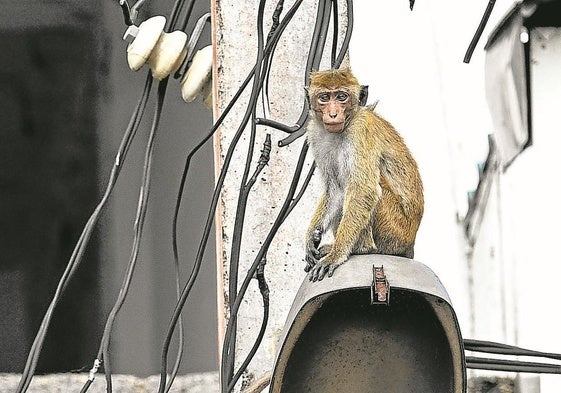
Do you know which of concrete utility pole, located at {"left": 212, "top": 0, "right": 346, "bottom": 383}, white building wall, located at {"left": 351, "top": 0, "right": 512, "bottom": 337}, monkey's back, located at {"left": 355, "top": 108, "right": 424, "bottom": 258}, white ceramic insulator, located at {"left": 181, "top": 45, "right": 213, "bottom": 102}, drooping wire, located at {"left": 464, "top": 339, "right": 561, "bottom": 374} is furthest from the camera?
white building wall, located at {"left": 351, "top": 0, "right": 512, "bottom": 337}

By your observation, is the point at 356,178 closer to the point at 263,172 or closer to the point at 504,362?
the point at 504,362

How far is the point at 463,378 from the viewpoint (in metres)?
2.28

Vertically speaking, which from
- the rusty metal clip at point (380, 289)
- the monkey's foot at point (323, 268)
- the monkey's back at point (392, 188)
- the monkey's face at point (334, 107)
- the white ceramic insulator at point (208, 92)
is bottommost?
the rusty metal clip at point (380, 289)

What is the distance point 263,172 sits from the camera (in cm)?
359

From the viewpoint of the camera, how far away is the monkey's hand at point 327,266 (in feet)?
7.70

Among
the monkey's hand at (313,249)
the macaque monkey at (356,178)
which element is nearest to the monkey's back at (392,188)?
the macaque monkey at (356,178)

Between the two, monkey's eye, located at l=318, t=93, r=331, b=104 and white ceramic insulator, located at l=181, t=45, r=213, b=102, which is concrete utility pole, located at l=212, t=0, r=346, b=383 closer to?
white ceramic insulator, located at l=181, t=45, r=213, b=102

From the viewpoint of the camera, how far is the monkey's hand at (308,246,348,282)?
2348mm

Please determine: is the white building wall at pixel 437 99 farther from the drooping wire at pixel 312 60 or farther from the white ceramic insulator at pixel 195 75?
the drooping wire at pixel 312 60

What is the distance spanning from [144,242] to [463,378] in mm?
2567

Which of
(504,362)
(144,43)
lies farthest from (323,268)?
(144,43)

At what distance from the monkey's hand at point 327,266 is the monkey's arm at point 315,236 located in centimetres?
14

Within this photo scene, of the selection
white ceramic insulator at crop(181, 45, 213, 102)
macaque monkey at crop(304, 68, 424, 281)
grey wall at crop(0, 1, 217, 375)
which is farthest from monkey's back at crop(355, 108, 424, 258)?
grey wall at crop(0, 1, 217, 375)

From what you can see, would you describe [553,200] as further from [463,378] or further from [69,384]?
[463,378]
